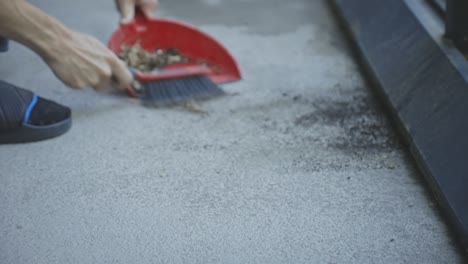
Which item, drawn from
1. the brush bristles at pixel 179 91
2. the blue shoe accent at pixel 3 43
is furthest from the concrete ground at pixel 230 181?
the blue shoe accent at pixel 3 43

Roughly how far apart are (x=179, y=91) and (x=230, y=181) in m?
0.46

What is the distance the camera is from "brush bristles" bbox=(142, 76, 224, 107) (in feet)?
6.01

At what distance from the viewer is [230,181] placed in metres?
1.50

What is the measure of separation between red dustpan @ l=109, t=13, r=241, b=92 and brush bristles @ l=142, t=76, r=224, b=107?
6 cm

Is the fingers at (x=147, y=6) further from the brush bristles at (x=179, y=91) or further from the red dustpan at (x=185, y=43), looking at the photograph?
the brush bristles at (x=179, y=91)

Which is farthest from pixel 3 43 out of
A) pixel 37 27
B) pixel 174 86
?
pixel 174 86

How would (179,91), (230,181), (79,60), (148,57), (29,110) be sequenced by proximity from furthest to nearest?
(148,57) → (179,91) → (29,110) → (230,181) → (79,60)

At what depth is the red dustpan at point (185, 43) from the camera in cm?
197

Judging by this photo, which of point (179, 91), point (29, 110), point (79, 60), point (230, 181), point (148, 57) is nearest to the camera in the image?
point (79, 60)

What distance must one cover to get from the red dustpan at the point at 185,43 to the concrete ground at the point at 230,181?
0.24 ft

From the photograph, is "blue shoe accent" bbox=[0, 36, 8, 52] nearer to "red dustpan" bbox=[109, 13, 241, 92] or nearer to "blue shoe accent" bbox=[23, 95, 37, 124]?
"blue shoe accent" bbox=[23, 95, 37, 124]

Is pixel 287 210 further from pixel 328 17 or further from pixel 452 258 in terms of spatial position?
pixel 328 17

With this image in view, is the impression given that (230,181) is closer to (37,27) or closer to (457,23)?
(37,27)

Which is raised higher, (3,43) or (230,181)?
(3,43)
